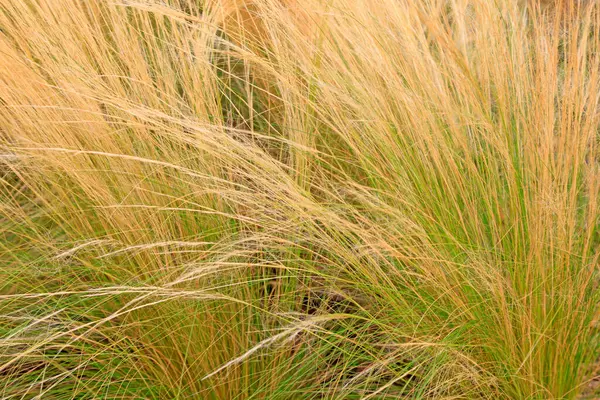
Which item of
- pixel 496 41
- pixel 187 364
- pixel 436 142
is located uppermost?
pixel 496 41

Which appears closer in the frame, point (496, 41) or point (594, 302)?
point (594, 302)

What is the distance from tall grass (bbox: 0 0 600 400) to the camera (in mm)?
1490

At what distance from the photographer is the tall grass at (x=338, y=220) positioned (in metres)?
1.49

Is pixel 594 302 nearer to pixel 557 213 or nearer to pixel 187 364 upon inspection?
pixel 557 213

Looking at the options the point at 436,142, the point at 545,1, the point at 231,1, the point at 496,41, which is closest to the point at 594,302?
the point at 436,142

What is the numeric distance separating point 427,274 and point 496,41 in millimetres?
641

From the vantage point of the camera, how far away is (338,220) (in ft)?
4.76

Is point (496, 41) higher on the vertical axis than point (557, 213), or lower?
higher

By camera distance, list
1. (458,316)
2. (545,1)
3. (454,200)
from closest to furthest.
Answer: (458,316)
(454,200)
(545,1)

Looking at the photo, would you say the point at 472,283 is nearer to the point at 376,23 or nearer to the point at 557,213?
the point at 557,213

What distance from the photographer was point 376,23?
1.83 m

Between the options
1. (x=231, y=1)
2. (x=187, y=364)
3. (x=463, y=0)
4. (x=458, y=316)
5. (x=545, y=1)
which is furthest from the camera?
(x=545, y=1)

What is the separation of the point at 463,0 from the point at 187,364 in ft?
3.97

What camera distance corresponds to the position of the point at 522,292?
60.3 inches
